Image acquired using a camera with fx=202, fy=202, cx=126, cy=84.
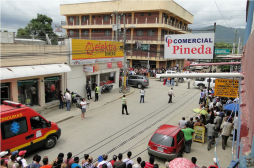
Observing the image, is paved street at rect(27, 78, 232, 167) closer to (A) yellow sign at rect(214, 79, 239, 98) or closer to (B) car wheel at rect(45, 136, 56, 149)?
(B) car wheel at rect(45, 136, 56, 149)

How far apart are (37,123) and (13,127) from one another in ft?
3.66

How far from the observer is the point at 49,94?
16.6 meters

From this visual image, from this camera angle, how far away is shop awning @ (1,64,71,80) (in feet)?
40.4

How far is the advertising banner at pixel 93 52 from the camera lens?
18000 mm

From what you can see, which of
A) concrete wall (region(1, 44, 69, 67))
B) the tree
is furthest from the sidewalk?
the tree

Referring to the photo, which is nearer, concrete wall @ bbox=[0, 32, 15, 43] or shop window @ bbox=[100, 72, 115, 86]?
concrete wall @ bbox=[0, 32, 15, 43]

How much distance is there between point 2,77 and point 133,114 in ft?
29.5

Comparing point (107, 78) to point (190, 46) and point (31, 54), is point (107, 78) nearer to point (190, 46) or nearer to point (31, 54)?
point (31, 54)

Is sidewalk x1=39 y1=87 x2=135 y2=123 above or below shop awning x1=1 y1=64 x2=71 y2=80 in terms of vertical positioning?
below

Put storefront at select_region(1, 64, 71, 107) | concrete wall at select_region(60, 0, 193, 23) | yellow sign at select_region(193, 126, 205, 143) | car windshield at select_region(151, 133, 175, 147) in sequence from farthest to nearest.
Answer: concrete wall at select_region(60, 0, 193, 23) → storefront at select_region(1, 64, 71, 107) → yellow sign at select_region(193, 126, 205, 143) → car windshield at select_region(151, 133, 175, 147)

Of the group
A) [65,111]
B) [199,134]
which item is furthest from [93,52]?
[199,134]

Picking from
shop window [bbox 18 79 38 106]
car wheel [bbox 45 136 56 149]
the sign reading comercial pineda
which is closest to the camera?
car wheel [bbox 45 136 56 149]

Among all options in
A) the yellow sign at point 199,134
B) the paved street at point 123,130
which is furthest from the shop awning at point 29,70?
the yellow sign at point 199,134

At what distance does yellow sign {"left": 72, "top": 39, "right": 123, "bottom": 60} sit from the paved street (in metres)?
4.60
